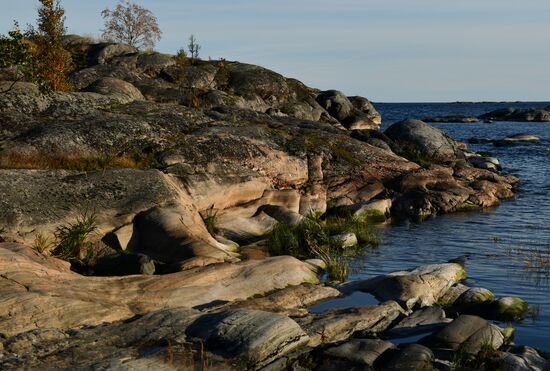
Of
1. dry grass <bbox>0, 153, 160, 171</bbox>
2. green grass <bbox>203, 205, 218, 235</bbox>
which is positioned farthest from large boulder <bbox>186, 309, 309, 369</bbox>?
dry grass <bbox>0, 153, 160, 171</bbox>

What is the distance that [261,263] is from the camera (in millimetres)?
15250

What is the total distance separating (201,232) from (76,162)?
643 cm

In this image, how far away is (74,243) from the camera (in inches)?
682

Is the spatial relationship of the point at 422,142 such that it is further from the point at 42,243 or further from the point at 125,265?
the point at 42,243

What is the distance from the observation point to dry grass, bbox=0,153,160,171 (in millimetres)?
21670

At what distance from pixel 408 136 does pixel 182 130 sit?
16.7 m

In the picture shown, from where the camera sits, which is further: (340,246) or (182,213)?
(340,246)

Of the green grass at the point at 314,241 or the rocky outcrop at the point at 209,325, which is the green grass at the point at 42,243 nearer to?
the rocky outcrop at the point at 209,325

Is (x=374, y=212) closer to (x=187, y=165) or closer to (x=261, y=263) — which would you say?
(x=187, y=165)

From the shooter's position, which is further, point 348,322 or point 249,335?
point 348,322

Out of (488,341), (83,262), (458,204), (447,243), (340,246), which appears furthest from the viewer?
(458,204)

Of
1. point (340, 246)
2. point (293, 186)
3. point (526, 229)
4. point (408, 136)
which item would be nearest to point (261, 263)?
point (340, 246)

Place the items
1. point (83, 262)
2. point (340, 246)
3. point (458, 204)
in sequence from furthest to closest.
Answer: point (458, 204) < point (340, 246) < point (83, 262)

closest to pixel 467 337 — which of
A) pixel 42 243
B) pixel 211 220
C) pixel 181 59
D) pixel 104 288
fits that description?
pixel 104 288
